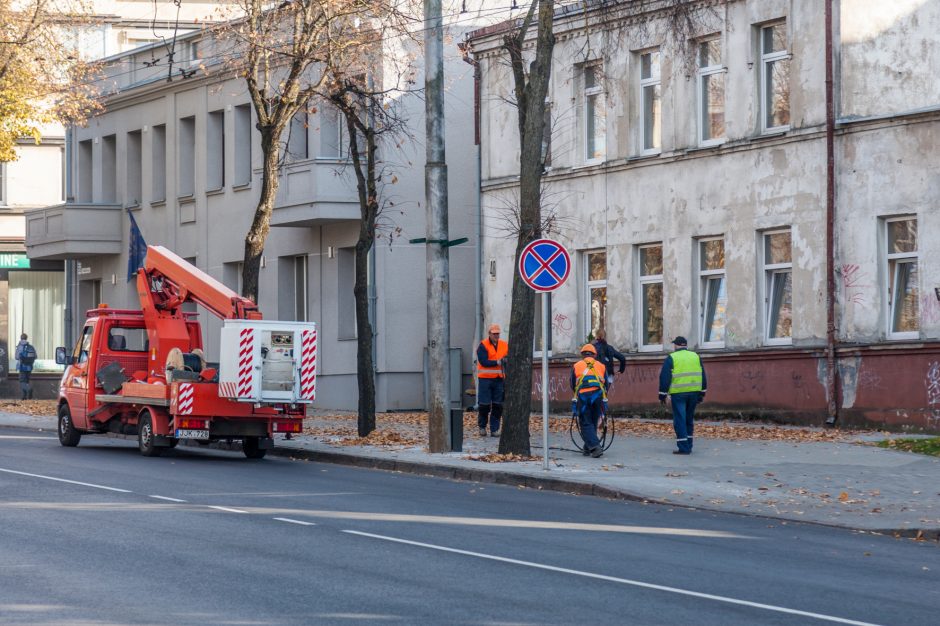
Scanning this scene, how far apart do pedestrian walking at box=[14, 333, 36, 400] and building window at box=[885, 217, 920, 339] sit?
2953 centimetres

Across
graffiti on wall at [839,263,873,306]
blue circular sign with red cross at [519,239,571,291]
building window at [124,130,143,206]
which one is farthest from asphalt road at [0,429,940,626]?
building window at [124,130,143,206]

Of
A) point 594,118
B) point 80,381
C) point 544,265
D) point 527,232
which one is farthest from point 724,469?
point 594,118

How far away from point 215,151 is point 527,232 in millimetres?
23213

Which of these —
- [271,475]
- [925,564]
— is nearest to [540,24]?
[271,475]

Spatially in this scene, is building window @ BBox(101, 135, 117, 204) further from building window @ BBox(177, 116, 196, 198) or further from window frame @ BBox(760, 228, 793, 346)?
window frame @ BBox(760, 228, 793, 346)

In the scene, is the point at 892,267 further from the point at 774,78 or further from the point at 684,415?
the point at 684,415

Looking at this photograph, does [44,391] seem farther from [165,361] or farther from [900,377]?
[900,377]

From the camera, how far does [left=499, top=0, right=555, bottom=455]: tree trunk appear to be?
2206 cm

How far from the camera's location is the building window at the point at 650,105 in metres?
32.1

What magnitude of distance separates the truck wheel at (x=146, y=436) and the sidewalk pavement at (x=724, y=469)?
225 centimetres

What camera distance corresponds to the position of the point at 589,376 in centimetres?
2238

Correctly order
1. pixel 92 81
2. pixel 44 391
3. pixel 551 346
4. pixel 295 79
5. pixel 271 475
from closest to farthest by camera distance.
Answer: pixel 271 475 < pixel 295 79 < pixel 551 346 < pixel 92 81 < pixel 44 391

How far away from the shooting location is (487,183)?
35.6 meters

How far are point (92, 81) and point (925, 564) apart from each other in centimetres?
3650
